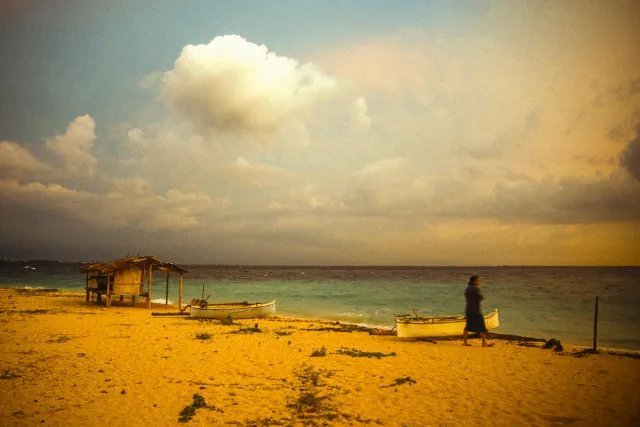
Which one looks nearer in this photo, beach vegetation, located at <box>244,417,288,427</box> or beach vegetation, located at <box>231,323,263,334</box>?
beach vegetation, located at <box>244,417,288,427</box>

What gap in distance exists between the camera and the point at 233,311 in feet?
76.7

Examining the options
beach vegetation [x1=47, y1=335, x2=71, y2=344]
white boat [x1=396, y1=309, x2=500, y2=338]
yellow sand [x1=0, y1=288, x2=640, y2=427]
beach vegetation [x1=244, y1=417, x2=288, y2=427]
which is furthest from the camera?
white boat [x1=396, y1=309, x2=500, y2=338]

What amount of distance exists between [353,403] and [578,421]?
14.8 feet

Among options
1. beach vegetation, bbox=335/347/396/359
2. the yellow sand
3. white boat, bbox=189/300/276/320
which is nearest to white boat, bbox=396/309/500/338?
the yellow sand

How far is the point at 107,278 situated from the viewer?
2747 centimetres

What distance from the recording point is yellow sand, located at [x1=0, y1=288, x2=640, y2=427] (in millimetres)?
7863

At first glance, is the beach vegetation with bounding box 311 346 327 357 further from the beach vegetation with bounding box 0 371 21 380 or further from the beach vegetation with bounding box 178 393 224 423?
the beach vegetation with bounding box 0 371 21 380

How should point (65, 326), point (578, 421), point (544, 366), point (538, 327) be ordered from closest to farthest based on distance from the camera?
point (578, 421) < point (544, 366) < point (65, 326) < point (538, 327)

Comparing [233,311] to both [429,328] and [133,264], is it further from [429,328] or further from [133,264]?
[429,328]

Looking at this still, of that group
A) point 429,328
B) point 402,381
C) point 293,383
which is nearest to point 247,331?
point 429,328

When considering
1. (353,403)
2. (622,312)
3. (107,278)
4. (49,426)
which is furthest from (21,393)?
(622,312)

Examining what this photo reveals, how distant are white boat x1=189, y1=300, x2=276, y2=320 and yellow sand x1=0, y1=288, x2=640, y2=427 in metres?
5.82

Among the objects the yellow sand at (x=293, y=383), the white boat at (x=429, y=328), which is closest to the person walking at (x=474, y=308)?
the yellow sand at (x=293, y=383)

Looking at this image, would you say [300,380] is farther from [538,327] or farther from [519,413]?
[538,327]
